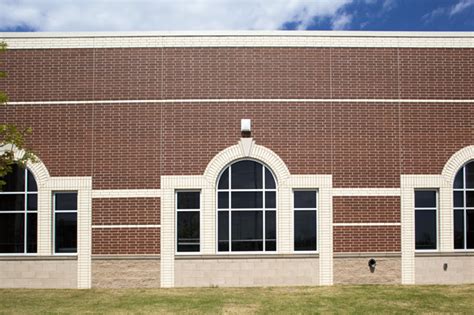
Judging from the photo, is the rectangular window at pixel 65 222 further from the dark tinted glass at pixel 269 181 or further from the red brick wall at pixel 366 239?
the red brick wall at pixel 366 239

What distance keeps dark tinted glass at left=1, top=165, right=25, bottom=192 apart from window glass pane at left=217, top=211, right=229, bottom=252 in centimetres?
605

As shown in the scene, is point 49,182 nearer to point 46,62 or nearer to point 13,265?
point 13,265

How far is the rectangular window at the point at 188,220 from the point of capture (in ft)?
47.0

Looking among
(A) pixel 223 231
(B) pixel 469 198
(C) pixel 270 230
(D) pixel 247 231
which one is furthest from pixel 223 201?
(B) pixel 469 198

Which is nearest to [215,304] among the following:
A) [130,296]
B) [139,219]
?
[130,296]

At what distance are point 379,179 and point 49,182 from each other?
9.93m

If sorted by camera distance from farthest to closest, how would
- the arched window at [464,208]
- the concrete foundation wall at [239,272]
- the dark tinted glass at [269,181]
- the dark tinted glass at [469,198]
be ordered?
the dark tinted glass at [469,198] → the arched window at [464,208] → the dark tinted glass at [269,181] → the concrete foundation wall at [239,272]

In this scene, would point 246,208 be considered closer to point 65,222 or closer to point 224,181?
point 224,181

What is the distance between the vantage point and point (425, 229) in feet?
48.1

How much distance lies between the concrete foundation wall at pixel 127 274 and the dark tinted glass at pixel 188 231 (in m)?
0.90

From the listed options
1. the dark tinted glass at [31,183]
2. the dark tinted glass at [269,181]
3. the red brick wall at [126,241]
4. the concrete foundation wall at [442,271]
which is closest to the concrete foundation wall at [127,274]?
the red brick wall at [126,241]

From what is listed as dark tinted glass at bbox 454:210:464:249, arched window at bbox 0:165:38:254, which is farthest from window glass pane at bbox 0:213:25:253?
dark tinted glass at bbox 454:210:464:249

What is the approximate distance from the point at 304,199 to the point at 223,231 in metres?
2.63

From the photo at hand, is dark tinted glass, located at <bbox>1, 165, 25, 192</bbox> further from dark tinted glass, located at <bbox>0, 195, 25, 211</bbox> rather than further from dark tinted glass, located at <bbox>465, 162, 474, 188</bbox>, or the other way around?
dark tinted glass, located at <bbox>465, 162, 474, 188</bbox>
